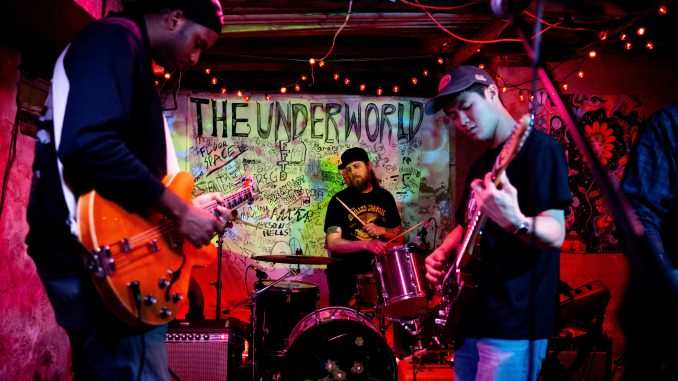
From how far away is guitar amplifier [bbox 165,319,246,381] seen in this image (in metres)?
4.75

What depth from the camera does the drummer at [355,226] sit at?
6598 millimetres

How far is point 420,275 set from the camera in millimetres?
4852

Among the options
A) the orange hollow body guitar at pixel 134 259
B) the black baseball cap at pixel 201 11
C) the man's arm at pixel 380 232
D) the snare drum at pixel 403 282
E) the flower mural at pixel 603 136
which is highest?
the black baseball cap at pixel 201 11

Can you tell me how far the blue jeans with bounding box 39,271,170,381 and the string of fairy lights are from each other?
2.11 m

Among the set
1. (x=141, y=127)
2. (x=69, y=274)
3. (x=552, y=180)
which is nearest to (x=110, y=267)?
(x=69, y=274)

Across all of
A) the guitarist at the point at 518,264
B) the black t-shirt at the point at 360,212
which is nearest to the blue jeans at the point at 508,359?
the guitarist at the point at 518,264

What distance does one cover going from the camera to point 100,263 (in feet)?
6.11

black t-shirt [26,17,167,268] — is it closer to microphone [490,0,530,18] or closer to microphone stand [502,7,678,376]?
microphone [490,0,530,18]

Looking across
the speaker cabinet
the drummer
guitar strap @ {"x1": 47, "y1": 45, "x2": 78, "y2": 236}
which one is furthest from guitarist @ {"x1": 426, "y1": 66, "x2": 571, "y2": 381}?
the drummer

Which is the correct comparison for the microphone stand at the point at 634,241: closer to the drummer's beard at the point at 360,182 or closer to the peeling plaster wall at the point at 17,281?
the peeling plaster wall at the point at 17,281

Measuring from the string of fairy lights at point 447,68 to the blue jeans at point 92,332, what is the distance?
2.11 m

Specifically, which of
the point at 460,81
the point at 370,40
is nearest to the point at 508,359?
the point at 460,81

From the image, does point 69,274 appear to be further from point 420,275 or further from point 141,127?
point 420,275

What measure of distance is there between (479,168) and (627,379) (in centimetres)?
131
